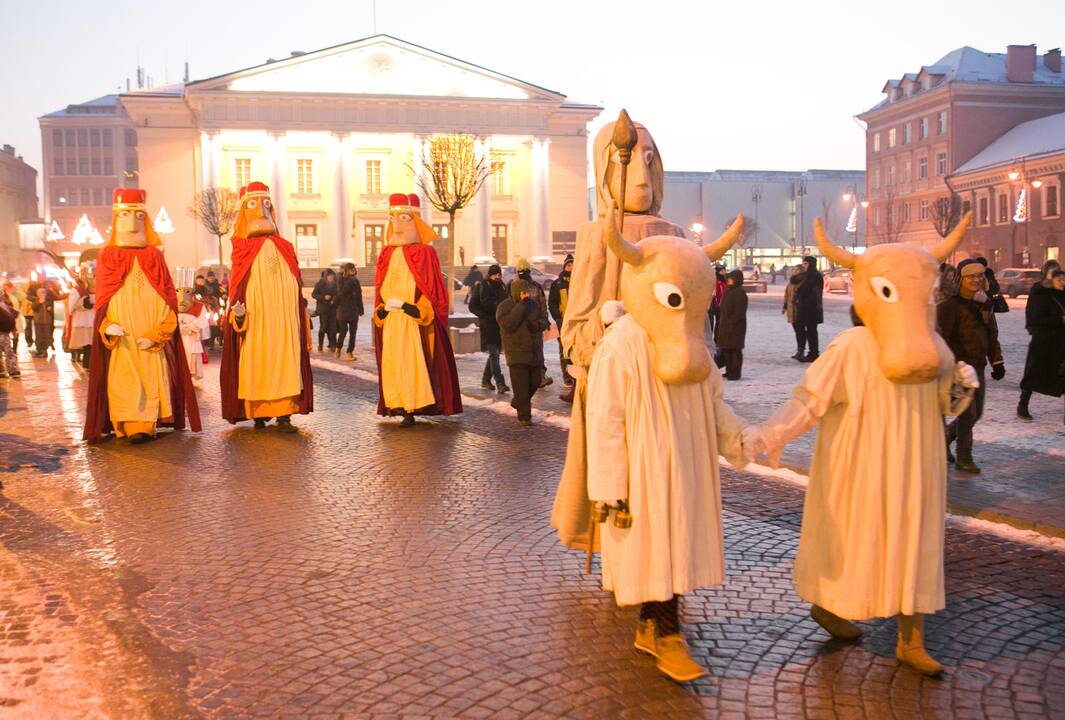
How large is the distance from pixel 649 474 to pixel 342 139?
2376 inches

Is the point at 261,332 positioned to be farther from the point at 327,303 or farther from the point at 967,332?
the point at 327,303

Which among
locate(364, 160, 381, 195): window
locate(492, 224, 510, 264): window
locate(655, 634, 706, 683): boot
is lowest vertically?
locate(655, 634, 706, 683): boot

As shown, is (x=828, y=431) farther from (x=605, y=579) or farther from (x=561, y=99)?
(x=561, y=99)

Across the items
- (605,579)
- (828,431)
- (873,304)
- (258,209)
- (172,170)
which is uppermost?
(172,170)

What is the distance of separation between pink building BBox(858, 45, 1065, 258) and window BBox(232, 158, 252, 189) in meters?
39.2

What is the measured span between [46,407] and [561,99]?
53409 millimetres

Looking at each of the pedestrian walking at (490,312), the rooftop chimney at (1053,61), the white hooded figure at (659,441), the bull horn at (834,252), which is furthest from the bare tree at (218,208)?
the white hooded figure at (659,441)

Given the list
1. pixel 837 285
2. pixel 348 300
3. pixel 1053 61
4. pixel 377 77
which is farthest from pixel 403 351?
pixel 1053 61

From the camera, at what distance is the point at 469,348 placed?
2167 centimetres

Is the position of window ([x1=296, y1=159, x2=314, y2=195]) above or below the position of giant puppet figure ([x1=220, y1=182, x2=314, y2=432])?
above

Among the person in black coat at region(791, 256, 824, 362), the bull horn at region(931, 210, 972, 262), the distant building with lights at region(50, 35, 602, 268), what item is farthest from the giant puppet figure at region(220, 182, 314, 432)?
the distant building with lights at region(50, 35, 602, 268)

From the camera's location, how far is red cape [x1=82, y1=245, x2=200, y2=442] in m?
10.9

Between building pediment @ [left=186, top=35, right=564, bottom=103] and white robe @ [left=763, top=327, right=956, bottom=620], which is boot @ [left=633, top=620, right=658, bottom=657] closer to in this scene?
white robe @ [left=763, top=327, right=956, bottom=620]

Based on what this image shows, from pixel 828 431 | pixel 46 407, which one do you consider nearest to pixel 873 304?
pixel 828 431
